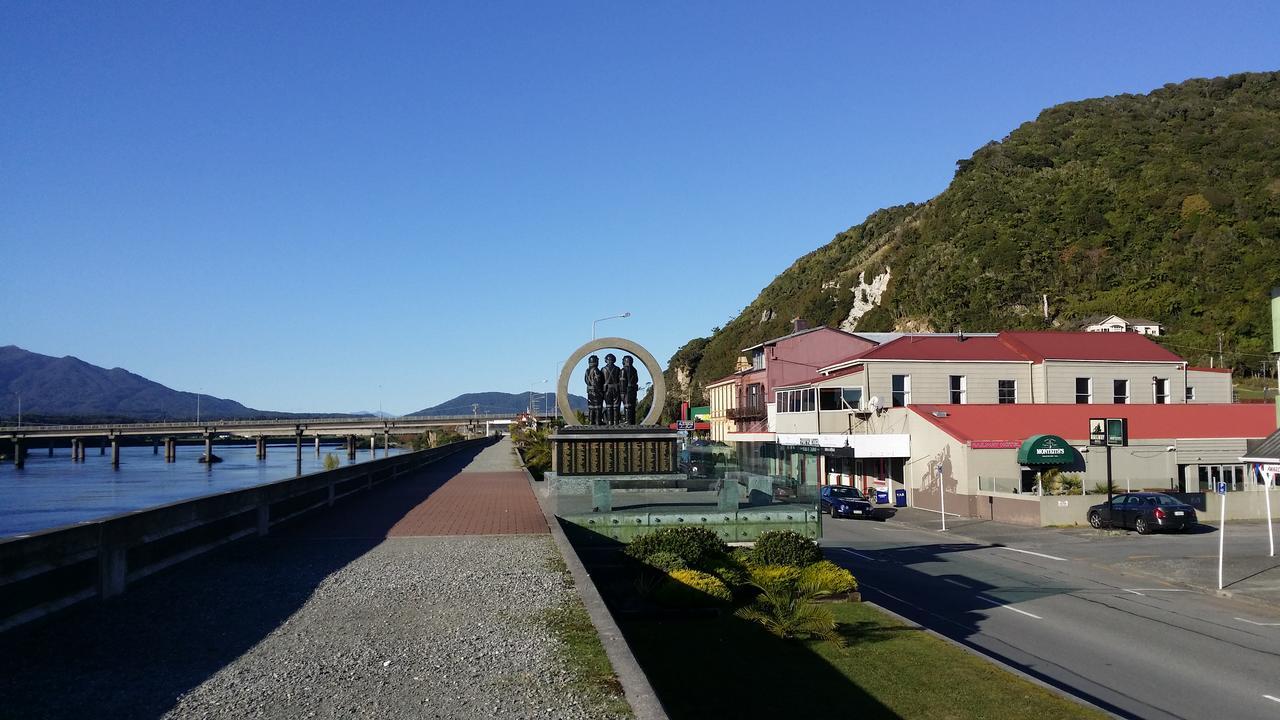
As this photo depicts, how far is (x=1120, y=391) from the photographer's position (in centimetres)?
4488

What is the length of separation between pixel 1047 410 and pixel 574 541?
2796 centimetres

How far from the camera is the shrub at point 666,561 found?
14.9m

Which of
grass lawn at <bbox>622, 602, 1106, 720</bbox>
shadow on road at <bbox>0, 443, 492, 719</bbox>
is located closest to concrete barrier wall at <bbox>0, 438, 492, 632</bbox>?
shadow on road at <bbox>0, 443, 492, 719</bbox>

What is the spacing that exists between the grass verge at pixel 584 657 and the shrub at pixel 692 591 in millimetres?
2757

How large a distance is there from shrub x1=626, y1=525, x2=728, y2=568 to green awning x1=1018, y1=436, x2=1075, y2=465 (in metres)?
22.3

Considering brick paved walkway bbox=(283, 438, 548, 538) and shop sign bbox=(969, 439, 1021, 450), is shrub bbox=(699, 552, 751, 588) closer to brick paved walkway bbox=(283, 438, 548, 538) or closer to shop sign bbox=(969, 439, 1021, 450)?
brick paved walkway bbox=(283, 438, 548, 538)

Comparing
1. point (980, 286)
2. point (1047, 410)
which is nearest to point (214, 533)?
point (1047, 410)

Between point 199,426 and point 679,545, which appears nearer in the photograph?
point 679,545

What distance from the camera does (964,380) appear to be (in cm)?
4428

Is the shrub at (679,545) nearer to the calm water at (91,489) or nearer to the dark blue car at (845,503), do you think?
the dark blue car at (845,503)

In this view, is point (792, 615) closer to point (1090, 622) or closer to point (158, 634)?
point (1090, 622)

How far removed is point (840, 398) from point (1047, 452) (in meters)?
12.7

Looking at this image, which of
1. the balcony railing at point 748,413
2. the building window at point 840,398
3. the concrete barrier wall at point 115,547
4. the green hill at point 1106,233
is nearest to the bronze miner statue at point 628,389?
the concrete barrier wall at point 115,547

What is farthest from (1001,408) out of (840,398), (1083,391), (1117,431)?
(840,398)
